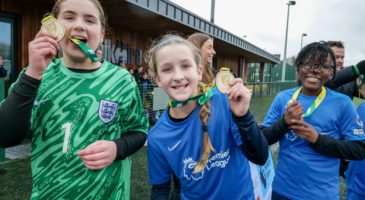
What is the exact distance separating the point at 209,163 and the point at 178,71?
1.97ft

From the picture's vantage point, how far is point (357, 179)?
2686 millimetres

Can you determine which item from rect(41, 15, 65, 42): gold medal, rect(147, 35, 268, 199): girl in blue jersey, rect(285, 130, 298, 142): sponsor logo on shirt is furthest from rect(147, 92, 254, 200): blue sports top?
rect(41, 15, 65, 42): gold medal

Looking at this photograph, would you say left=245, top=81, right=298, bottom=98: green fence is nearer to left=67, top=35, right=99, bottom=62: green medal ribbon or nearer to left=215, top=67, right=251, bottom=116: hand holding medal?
left=215, top=67, right=251, bottom=116: hand holding medal

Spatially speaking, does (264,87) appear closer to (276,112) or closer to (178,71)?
(276,112)

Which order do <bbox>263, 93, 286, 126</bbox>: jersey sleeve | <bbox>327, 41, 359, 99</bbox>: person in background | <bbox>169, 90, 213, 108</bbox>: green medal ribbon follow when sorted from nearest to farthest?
<bbox>169, 90, 213, 108</bbox>: green medal ribbon, <bbox>263, 93, 286, 126</bbox>: jersey sleeve, <bbox>327, 41, 359, 99</bbox>: person in background

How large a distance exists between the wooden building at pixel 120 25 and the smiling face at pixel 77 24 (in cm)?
683

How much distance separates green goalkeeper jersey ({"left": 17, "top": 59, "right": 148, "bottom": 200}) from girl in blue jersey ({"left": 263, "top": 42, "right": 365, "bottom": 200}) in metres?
1.27

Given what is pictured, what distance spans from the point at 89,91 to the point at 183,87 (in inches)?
21.9

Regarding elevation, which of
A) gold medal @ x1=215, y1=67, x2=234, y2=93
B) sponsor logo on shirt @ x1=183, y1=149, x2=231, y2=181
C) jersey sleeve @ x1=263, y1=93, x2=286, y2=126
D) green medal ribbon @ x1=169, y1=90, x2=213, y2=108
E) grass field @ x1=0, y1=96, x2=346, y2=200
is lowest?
grass field @ x1=0, y1=96, x2=346, y2=200

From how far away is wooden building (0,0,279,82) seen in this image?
27.6 feet

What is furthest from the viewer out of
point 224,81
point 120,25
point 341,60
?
point 120,25

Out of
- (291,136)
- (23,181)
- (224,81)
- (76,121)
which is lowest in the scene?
(23,181)

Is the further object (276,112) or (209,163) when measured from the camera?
(276,112)

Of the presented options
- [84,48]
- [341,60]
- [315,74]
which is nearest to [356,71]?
[315,74]
